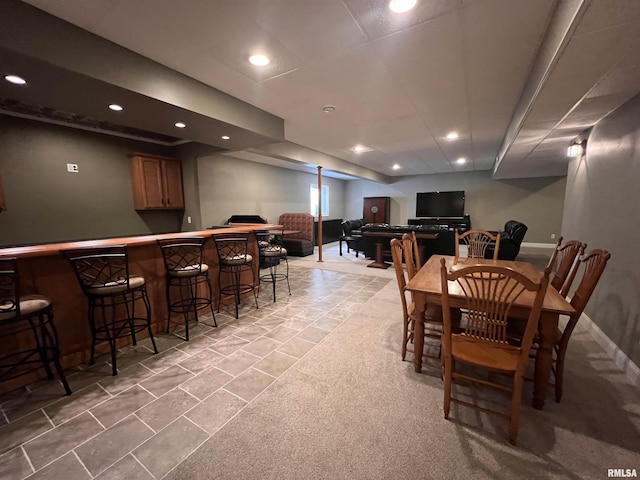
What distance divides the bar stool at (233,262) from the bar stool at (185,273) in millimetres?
203

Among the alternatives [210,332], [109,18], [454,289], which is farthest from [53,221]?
[454,289]

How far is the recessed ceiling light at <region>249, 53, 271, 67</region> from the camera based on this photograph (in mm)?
2135

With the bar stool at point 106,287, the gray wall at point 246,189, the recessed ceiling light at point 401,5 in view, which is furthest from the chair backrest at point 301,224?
the recessed ceiling light at point 401,5

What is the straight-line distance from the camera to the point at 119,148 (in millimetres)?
4426

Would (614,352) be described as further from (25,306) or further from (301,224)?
(301,224)

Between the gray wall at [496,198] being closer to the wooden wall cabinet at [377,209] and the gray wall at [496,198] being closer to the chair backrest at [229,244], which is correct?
the wooden wall cabinet at [377,209]

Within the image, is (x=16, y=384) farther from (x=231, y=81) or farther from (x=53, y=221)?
(x=231, y=81)

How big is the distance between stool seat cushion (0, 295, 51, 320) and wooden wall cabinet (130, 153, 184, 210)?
3175 mm

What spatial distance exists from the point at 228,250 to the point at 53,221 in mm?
2679

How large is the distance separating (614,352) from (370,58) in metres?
3.32

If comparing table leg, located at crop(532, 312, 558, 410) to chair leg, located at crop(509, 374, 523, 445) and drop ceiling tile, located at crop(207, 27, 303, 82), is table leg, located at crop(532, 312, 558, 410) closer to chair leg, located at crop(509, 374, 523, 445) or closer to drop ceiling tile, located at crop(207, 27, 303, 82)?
chair leg, located at crop(509, 374, 523, 445)

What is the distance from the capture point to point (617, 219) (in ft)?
7.82

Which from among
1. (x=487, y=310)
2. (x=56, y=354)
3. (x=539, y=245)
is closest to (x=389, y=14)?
(x=487, y=310)

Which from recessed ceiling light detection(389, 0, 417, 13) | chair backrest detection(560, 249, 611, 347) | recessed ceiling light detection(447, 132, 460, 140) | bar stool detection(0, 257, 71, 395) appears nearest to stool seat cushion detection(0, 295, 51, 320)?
bar stool detection(0, 257, 71, 395)
